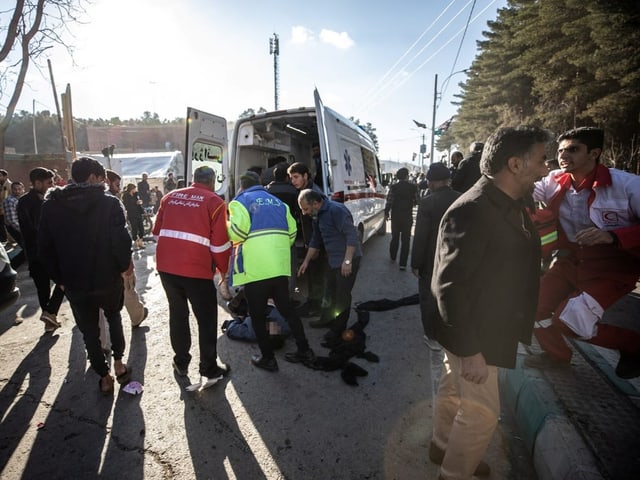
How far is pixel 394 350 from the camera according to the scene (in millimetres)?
3508

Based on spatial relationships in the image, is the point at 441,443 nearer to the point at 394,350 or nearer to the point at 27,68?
the point at 394,350

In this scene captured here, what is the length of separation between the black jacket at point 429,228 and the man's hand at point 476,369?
5.63 feet

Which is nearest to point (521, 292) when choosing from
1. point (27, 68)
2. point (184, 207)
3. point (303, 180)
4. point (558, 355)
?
point (558, 355)

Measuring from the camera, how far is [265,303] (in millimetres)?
3104

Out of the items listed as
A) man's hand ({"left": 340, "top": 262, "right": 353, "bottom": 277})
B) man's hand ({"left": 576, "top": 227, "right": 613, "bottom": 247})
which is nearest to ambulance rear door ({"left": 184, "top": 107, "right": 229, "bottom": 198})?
man's hand ({"left": 340, "top": 262, "right": 353, "bottom": 277})

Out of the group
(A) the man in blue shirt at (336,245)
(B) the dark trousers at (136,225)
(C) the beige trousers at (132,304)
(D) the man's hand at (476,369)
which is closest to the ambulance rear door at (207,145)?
(C) the beige trousers at (132,304)

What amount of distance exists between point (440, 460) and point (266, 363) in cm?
168

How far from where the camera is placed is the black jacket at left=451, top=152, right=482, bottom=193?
13.4 feet

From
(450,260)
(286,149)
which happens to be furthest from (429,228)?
(286,149)

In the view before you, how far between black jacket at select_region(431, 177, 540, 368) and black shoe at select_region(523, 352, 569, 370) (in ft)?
4.54

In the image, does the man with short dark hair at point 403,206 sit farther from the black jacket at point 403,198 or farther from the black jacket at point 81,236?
the black jacket at point 81,236

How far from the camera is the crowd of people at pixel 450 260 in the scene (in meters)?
1.51

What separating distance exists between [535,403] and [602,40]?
15898 mm

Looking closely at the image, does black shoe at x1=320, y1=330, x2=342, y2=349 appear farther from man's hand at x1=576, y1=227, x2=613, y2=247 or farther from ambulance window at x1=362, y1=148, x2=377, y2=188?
ambulance window at x1=362, y1=148, x2=377, y2=188
